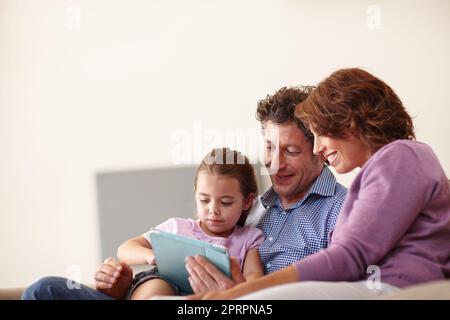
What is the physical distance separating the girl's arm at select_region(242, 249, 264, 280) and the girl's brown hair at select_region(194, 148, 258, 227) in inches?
6.8

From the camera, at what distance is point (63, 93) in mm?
3299

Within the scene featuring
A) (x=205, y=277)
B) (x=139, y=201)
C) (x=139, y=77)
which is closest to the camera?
(x=205, y=277)

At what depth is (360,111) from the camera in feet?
5.34

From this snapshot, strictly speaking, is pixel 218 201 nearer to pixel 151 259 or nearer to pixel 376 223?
pixel 151 259

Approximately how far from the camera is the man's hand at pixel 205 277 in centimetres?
154

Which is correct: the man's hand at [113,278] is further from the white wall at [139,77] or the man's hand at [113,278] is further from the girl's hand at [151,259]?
the white wall at [139,77]

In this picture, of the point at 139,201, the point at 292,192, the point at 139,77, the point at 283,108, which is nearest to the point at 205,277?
the point at 292,192

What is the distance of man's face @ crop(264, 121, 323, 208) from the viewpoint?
Answer: 198cm

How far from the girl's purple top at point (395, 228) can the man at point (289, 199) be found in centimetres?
41

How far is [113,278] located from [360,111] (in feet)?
2.62

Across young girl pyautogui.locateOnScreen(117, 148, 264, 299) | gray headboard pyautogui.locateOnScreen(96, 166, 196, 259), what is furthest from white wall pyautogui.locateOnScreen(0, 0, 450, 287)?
young girl pyautogui.locateOnScreen(117, 148, 264, 299)

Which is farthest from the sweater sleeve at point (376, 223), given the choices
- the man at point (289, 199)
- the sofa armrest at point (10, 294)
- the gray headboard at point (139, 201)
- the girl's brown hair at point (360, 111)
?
the gray headboard at point (139, 201)
